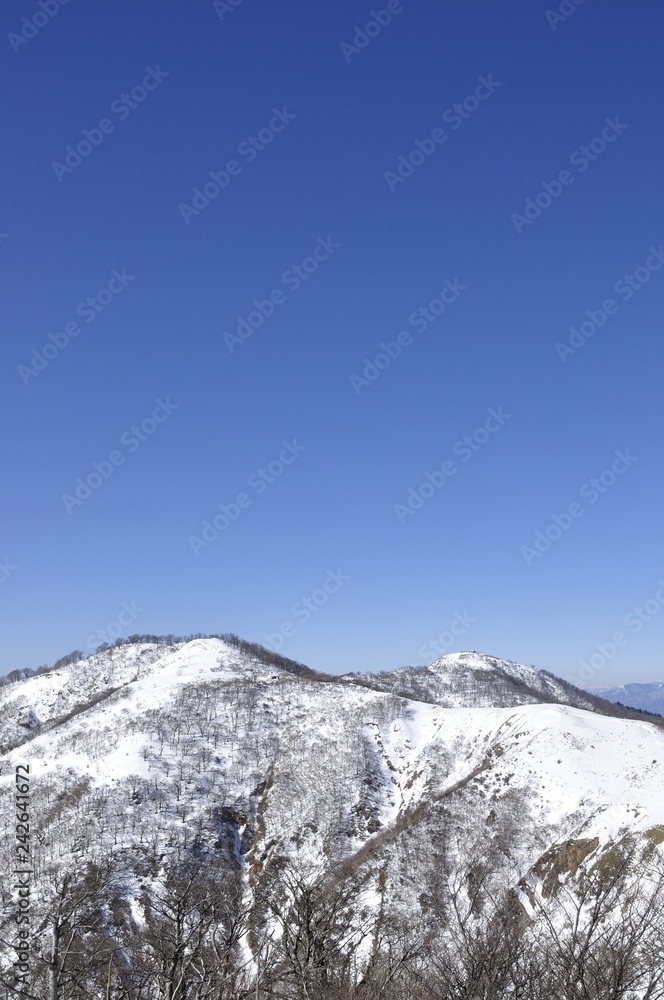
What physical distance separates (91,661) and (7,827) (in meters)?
116

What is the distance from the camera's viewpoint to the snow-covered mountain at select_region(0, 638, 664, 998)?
190 ft

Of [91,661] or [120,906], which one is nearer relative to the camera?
[120,906]

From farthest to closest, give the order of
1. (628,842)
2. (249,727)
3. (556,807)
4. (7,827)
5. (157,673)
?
(157,673) → (249,727) → (7,827) → (556,807) → (628,842)

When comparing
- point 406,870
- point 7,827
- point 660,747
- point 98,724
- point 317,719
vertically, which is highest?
point 98,724

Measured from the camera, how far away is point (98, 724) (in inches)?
4670

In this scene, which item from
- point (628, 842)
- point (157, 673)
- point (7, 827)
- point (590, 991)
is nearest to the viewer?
point (590, 991)

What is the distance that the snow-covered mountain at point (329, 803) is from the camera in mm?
58062

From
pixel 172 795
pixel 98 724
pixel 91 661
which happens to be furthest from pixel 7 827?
pixel 91 661

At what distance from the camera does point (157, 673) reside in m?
155

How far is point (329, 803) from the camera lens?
93000 mm

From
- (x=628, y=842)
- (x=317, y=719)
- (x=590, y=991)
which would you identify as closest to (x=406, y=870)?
(x=628, y=842)

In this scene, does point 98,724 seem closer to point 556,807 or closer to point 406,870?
point 406,870

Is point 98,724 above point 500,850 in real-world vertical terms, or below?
above

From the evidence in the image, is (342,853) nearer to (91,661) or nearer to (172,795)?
(172,795)
